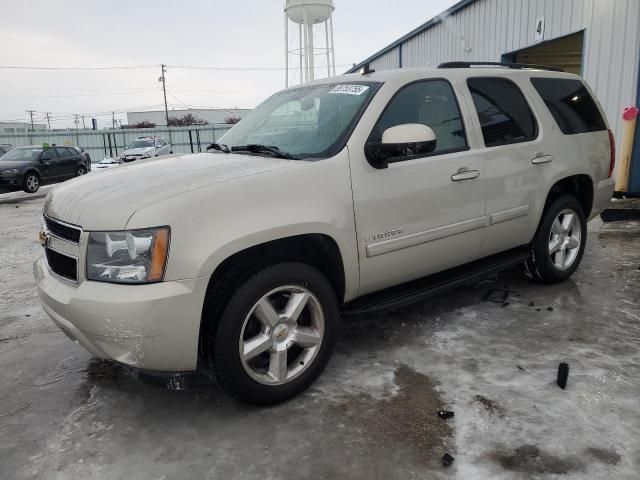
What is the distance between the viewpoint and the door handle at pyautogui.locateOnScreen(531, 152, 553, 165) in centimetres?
401

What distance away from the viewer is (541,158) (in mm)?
4062

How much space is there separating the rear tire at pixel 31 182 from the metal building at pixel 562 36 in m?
12.8

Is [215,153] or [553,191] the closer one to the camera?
[215,153]

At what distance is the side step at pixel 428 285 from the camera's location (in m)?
3.14

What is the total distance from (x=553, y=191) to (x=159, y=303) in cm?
350

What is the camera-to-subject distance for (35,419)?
2.80 m

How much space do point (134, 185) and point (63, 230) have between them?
1.48 ft

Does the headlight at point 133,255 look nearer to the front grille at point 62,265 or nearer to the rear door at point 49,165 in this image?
the front grille at point 62,265

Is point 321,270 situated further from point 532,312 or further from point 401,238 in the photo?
point 532,312

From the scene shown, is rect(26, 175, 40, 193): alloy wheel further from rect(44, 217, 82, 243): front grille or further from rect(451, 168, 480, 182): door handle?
rect(451, 168, 480, 182): door handle

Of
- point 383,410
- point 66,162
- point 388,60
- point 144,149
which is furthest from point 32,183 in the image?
point 383,410

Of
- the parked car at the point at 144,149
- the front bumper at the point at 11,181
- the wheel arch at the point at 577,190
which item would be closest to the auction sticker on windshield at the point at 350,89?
the wheel arch at the point at 577,190

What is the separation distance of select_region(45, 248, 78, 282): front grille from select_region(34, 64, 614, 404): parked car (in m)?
0.02

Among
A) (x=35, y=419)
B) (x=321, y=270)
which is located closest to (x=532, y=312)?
(x=321, y=270)
